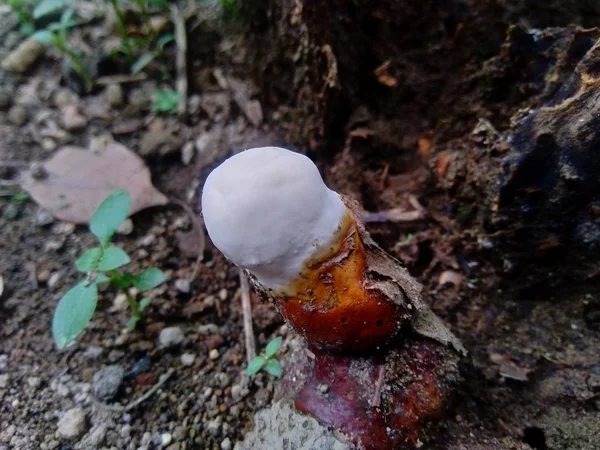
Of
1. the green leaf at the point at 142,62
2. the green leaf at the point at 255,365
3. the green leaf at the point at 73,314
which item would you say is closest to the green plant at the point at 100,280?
the green leaf at the point at 73,314

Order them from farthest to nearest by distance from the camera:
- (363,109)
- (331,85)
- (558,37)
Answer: (363,109)
(331,85)
(558,37)

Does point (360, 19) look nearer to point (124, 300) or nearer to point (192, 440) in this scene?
point (124, 300)

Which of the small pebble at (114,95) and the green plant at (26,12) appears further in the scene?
the green plant at (26,12)

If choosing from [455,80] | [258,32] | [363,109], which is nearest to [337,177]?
[363,109]

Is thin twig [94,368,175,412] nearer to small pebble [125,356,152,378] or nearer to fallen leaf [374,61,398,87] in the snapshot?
small pebble [125,356,152,378]

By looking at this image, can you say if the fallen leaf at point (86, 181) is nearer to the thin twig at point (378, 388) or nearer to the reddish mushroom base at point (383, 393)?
the reddish mushroom base at point (383, 393)

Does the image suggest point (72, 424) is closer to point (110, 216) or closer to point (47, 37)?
point (110, 216)

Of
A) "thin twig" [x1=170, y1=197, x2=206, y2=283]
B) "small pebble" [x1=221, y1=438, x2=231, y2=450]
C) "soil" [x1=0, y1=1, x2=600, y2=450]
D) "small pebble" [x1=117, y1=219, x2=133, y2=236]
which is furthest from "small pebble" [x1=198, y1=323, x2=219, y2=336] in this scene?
"small pebble" [x1=117, y1=219, x2=133, y2=236]
